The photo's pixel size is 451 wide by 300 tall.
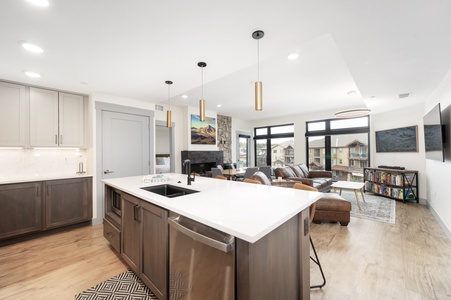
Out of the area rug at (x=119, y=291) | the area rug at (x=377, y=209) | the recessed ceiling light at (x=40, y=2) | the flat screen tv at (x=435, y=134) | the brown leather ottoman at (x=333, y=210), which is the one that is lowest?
the area rug at (x=119, y=291)

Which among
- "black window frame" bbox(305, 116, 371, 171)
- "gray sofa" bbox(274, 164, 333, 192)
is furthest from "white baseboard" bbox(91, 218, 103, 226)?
"black window frame" bbox(305, 116, 371, 171)

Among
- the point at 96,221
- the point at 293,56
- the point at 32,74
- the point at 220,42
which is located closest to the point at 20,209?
the point at 96,221

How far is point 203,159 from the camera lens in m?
Result: 6.04

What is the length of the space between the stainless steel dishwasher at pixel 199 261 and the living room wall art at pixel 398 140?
6.09m

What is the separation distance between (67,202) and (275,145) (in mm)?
7005

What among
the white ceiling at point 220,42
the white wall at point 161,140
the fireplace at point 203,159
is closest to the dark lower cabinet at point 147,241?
the white ceiling at point 220,42

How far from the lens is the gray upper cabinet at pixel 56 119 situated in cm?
329

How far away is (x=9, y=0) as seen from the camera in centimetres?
148

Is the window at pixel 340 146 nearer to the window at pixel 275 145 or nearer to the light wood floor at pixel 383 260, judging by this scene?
the window at pixel 275 145

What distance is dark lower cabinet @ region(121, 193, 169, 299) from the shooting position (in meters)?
1.54

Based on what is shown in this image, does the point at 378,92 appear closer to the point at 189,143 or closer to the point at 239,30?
the point at 239,30

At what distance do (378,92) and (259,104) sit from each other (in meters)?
3.20

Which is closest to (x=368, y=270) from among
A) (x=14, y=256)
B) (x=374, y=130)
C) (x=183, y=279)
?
(x=183, y=279)

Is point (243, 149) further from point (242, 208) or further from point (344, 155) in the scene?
point (242, 208)
